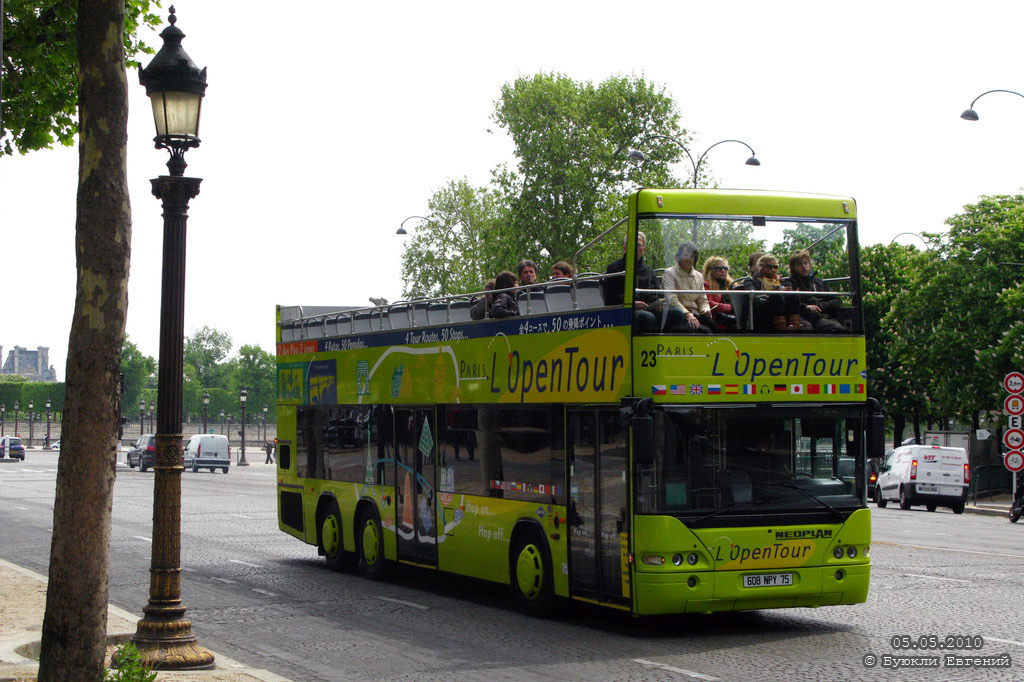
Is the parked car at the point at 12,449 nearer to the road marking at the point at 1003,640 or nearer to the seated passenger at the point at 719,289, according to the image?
the seated passenger at the point at 719,289

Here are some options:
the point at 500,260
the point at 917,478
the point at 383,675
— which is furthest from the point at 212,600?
the point at 500,260

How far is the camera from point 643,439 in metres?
11.3

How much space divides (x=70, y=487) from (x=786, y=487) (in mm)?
6545

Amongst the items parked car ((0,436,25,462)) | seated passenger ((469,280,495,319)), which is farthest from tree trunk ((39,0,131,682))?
parked car ((0,436,25,462))

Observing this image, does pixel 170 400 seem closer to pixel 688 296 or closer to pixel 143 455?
pixel 688 296

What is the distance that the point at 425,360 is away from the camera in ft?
52.8

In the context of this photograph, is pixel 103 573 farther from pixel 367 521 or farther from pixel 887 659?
pixel 367 521

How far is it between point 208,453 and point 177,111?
186 ft

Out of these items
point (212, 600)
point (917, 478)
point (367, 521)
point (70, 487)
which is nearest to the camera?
point (70, 487)

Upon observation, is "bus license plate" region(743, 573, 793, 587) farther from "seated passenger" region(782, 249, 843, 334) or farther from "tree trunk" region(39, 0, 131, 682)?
"tree trunk" region(39, 0, 131, 682)

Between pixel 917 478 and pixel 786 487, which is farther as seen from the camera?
pixel 917 478

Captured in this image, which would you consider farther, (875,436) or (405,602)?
(405,602)

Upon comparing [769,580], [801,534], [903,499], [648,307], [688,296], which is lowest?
[903,499]

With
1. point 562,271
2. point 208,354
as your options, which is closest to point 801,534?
point 562,271
